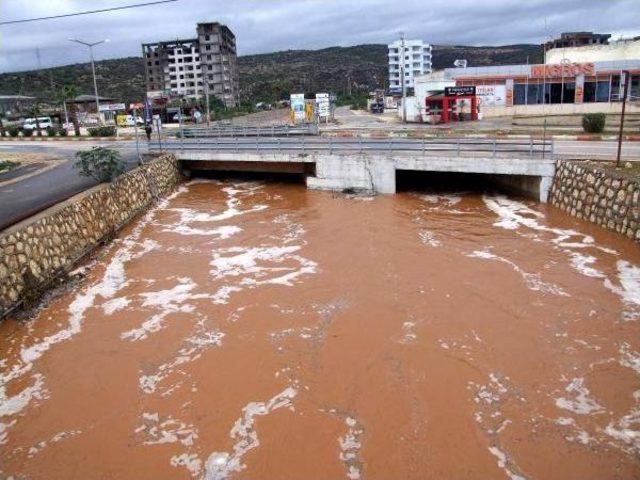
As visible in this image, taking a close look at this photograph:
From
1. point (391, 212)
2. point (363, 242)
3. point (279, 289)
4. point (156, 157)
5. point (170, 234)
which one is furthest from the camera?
point (156, 157)

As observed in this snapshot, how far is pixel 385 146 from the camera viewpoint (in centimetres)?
2453

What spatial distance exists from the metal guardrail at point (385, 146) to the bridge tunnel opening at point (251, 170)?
983 millimetres

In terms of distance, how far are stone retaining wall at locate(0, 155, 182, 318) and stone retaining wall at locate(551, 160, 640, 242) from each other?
1575cm

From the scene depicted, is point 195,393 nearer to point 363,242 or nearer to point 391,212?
point 363,242

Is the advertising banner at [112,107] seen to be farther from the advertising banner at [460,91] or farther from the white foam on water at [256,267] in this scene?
the white foam on water at [256,267]

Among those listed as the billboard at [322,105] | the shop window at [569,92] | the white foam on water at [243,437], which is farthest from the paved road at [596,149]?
the billboard at [322,105]

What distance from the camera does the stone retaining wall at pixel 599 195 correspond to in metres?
15.9

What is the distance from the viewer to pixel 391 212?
21.3m

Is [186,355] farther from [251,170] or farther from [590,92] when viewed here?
[590,92]

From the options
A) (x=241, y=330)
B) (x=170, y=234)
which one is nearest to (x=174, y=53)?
(x=170, y=234)

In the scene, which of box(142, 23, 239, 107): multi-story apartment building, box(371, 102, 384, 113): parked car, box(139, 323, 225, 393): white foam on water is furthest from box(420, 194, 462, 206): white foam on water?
box(142, 23, 239, 107): multi-story apartment building

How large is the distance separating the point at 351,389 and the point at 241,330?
3233mm

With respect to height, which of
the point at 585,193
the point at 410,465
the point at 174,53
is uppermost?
the point at 174,53

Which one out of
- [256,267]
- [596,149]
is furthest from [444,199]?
[256,267]
